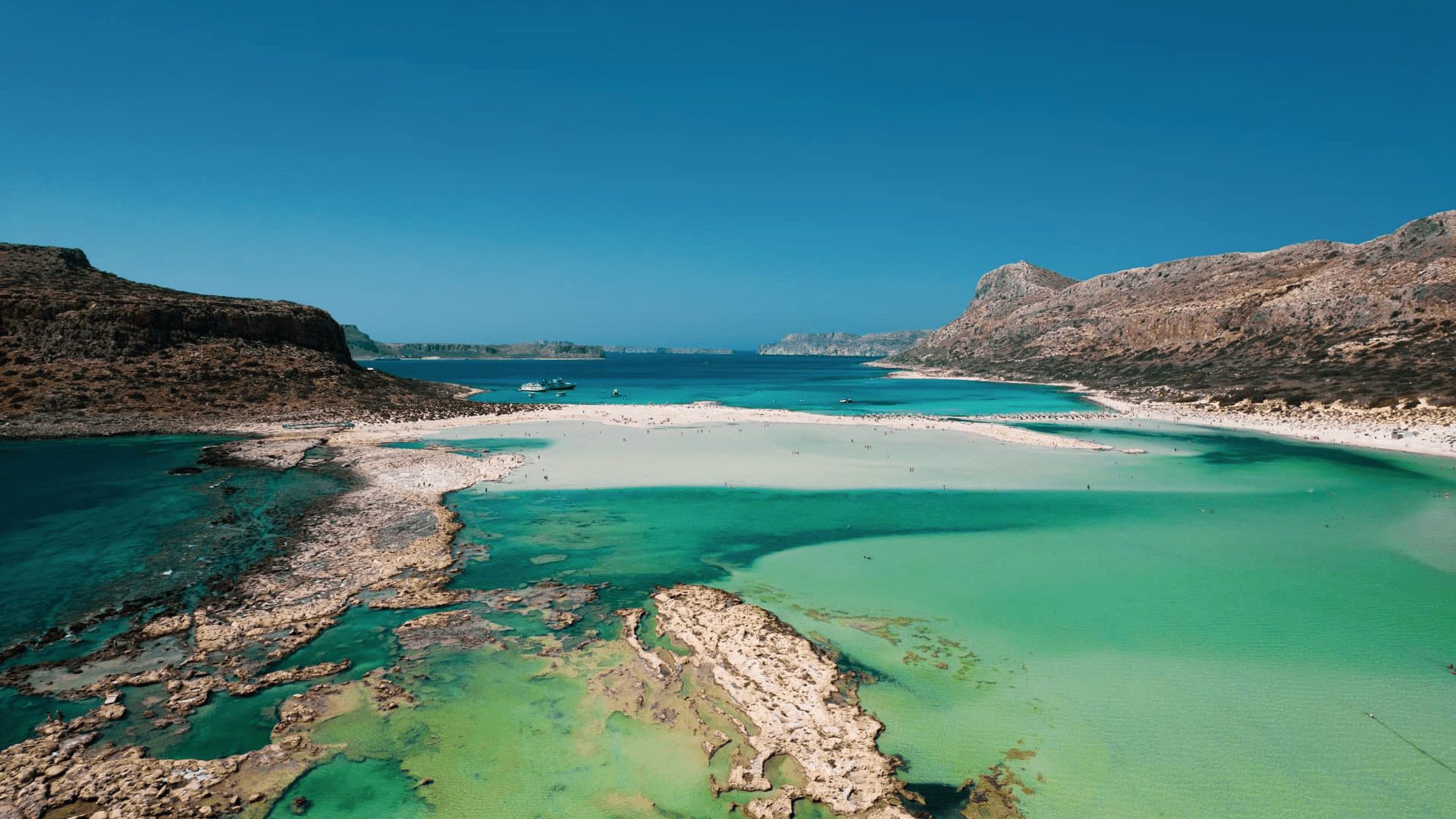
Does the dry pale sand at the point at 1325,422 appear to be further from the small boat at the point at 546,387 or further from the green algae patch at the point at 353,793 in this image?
the small boat at the point at 546,387

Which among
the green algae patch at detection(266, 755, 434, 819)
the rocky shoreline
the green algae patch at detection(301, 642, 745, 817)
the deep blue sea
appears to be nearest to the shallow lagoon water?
the green algae patch at detection(301, 642, 745, 817)

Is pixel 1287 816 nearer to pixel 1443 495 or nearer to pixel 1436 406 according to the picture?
pixel 1443 495

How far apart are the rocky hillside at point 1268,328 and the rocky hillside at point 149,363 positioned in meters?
66.4

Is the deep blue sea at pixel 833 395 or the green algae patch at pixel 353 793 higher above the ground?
the deep blue sea at pixel 833 395

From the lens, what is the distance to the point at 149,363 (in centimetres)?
4306

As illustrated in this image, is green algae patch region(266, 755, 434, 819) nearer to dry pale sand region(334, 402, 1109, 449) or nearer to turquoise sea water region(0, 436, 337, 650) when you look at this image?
turquoise sea water region(0, 436, 337, 650)

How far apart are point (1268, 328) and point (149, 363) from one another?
98282 mm

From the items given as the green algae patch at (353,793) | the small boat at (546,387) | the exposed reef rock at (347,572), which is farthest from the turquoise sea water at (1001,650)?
the small boat at (546,387)

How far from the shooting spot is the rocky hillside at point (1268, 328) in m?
50.5

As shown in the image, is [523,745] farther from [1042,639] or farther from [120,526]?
[120,526]

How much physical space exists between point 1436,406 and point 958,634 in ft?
148

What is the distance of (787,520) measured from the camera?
21047 mm

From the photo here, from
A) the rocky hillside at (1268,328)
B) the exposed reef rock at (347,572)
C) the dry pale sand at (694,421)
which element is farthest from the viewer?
the rocky hillside at (1268,328)

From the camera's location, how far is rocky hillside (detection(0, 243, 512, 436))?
127 feet
